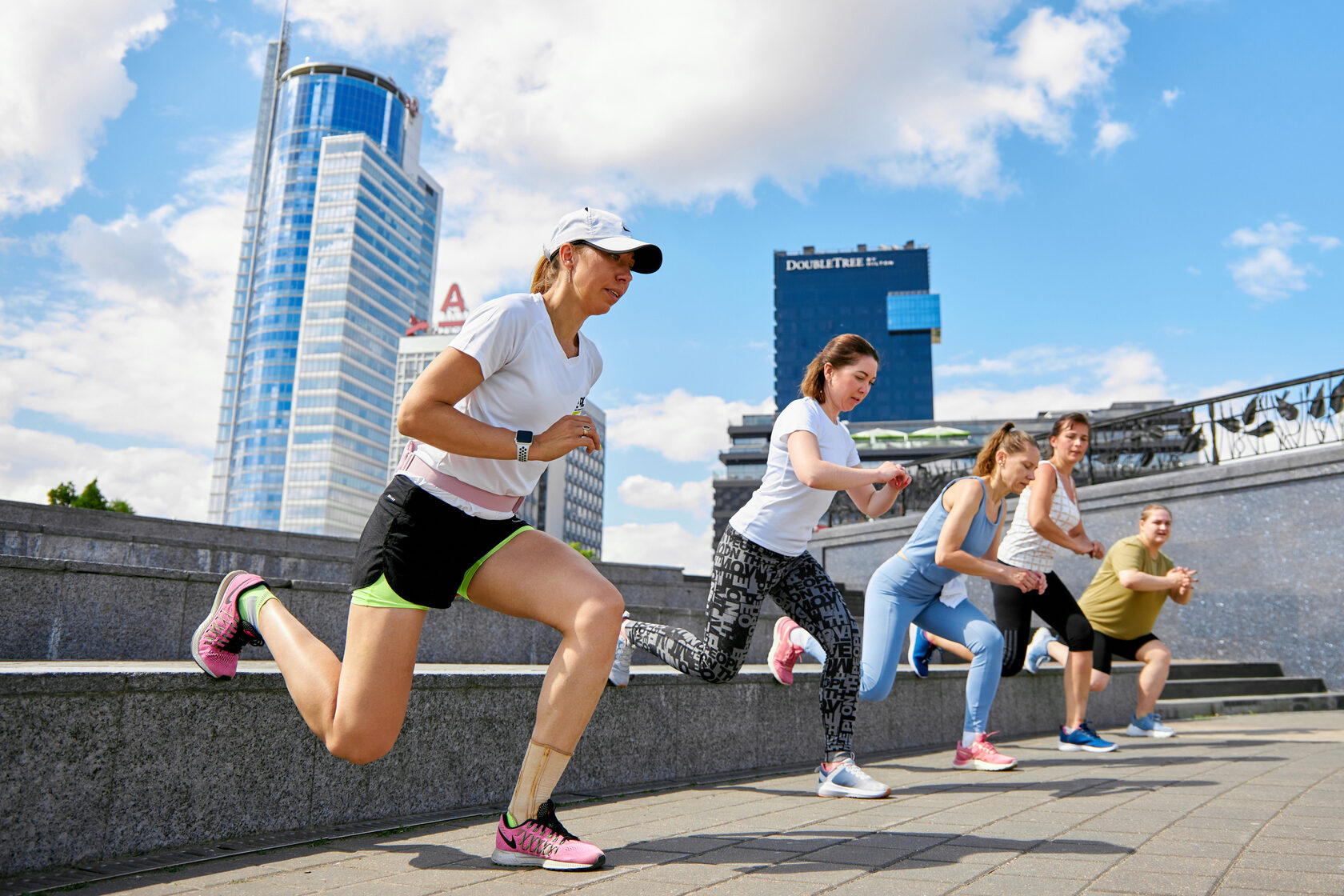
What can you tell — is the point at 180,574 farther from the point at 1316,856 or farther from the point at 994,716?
the point at 994,716

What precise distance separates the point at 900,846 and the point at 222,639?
2.40 m

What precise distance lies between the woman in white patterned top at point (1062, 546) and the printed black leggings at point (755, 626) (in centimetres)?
188

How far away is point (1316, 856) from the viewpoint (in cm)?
314

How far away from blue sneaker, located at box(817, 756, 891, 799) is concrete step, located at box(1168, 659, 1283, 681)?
7218mm

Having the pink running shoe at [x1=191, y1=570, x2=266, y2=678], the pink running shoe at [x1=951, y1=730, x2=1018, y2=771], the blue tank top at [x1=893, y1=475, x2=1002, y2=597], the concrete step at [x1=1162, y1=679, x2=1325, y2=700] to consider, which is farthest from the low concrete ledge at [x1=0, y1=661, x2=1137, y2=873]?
the concrete step at [x1=1162, y1=679, x2=1325, y2=700]

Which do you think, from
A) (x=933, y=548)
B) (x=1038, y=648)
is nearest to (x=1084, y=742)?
(x=1038, y=648)

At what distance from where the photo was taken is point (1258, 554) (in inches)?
448

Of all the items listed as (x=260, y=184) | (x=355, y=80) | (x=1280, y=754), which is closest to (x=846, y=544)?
(x=1280, y=754)

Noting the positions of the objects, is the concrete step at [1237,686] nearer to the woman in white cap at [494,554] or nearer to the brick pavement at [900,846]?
the brick pavement at [900,846]

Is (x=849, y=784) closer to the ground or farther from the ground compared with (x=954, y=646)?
closer to the ground

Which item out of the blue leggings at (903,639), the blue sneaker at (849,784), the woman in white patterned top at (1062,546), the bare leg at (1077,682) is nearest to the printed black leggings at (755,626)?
the blue sneaker at (849,784)

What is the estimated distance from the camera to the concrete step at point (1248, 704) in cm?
938

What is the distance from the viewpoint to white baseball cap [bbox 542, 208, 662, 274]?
309 centimetres

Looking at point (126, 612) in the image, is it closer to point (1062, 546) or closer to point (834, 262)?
point (1062, 546)
